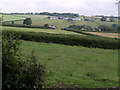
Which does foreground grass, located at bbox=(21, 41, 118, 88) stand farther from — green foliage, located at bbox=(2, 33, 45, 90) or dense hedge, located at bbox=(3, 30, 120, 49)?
dense hedge, located at bbox=(3, 30, 120, 49)

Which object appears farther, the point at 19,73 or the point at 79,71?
the point at 79,71

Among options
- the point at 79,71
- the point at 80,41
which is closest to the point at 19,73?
the point at 79,71

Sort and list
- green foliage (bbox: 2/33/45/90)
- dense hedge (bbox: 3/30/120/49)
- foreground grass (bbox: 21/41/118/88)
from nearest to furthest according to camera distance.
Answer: green foliage (bbox: 2/33/45/90)
foreground grass (bbox: 21/41/118/88)
dense hedge (bbox: 3/30/120/49)

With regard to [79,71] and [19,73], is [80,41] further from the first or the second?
[19,73]

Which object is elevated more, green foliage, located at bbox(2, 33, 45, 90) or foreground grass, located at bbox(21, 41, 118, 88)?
green foliage, located at bbox(2, 33, 45, 90)

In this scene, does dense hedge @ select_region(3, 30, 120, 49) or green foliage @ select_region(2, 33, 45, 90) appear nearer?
green foliage @ select_region(2, 33, 45, 90)

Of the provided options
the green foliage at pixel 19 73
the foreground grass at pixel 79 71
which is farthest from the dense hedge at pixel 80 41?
the green foliage at pixel 19 73

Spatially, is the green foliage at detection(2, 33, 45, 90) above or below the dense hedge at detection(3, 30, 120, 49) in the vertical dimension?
above

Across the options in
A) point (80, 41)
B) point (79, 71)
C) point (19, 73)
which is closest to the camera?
point (19, 73)

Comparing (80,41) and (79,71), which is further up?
(80,41)

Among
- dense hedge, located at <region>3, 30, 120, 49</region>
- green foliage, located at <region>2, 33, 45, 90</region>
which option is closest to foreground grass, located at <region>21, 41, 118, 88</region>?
green foliage, located at <region>2, 33, 45, 90</region>

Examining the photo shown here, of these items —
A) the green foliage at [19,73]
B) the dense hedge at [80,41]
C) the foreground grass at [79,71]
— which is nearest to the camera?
the green foliage at [19,73]

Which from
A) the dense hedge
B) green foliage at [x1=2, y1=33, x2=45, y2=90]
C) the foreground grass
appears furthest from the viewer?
the dense hedge

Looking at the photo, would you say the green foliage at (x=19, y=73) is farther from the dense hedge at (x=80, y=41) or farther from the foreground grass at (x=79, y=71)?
the dense hedge at (x=80, y=41)
